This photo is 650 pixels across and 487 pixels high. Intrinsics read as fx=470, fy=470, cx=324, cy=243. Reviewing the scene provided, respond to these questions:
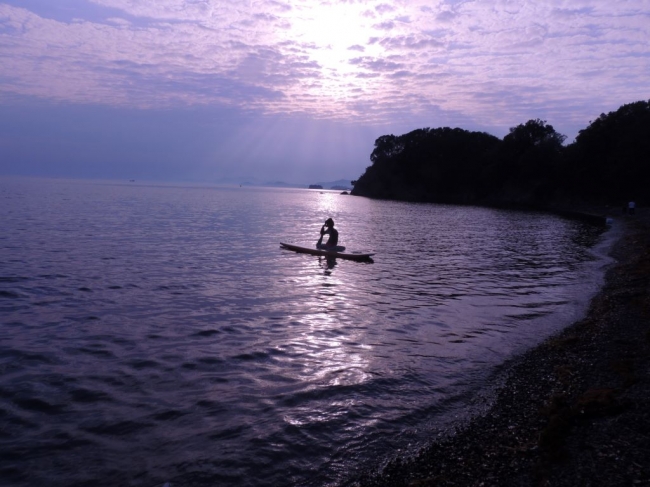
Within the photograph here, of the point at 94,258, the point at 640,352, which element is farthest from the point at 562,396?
the point at 94,258

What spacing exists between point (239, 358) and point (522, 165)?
391 feet

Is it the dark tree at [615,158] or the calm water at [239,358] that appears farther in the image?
the dark tree at [615,158]

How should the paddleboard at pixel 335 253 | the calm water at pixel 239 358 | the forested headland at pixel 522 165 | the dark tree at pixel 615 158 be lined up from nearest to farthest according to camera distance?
the calm water at pixel 239 358, the paddleboard at pixel 335 253, the dark tree at pixel 615 158, the forested headland at pixel 522 165

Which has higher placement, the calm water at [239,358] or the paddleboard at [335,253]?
the paddleboard at [335,253]

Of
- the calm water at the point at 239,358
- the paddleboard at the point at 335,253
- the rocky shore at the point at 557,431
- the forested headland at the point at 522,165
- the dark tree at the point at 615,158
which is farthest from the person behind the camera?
the forested headland at the point at 522,165

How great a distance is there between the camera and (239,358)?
32.7 feet

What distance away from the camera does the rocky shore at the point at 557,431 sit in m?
5.43

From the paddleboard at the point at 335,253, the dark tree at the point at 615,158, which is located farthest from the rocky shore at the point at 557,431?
the dark tree at the point at 615,158

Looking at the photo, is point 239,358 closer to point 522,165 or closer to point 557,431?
point 557,431

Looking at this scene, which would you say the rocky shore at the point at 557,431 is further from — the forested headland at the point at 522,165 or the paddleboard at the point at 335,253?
the forested headland at the point at 522,165

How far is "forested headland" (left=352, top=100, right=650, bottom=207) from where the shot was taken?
83312 millimetres

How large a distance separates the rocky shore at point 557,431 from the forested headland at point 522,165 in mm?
86157

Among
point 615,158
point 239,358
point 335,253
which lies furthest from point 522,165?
point 239,358

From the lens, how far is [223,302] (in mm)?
14695
